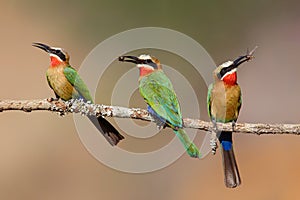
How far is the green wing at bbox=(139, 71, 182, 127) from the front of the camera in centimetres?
177

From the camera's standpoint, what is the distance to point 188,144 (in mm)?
1686

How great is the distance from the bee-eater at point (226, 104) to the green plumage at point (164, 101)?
144 mm

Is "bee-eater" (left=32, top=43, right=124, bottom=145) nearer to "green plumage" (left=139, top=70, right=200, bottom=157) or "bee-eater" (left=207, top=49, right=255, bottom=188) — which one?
"green plumage" (left=139, top=70, right=200, bottom=157)

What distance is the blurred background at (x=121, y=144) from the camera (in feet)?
15.3

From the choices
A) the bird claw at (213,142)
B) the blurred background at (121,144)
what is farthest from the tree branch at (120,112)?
the blurred background at (121,144)

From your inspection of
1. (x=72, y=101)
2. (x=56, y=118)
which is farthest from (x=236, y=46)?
(x=72, y=101)

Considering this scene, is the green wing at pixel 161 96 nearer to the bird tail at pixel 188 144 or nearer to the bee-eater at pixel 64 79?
the bird tail at pixel 188 144

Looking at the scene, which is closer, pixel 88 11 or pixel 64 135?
pixel 64 135

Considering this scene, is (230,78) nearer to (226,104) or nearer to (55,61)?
(226,104)

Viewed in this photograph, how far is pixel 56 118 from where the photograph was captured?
5.11m

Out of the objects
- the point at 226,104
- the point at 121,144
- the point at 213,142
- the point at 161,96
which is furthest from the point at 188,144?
the point at 121,144

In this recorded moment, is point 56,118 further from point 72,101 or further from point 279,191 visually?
point 72,101

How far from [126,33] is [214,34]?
0.80m

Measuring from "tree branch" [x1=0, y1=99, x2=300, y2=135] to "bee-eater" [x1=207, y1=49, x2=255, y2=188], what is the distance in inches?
3.0
